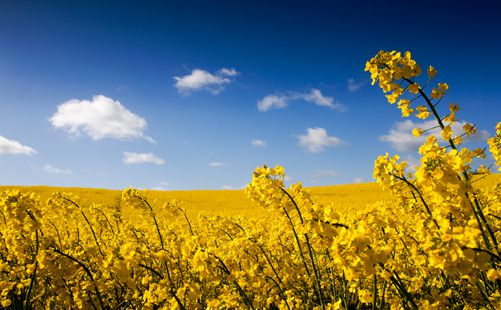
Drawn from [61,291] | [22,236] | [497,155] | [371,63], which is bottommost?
[61,291]

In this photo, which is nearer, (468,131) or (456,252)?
(456,252)

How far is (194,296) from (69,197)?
506cm

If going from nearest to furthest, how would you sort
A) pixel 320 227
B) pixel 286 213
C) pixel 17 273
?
pixel 320 227, pixel 286 213, pixel 17 273

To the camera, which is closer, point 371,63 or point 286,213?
point 371,63

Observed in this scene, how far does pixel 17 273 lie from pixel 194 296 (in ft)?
10.8

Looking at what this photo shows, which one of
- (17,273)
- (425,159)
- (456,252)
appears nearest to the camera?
(456,252)

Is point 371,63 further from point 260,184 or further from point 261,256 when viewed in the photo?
point 261,256

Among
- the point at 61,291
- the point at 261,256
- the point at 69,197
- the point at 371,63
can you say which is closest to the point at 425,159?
the point at 371,63

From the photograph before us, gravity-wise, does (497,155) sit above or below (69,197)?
above

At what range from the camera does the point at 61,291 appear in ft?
18.2

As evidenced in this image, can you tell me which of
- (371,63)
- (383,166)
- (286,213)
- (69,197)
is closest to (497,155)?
(383,166)

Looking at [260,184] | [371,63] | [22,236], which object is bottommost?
[22,236]

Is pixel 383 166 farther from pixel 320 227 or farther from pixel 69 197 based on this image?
pixel 69 197

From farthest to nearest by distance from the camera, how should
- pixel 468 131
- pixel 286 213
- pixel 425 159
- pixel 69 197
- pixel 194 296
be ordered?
pixel 69 197
pixel 286 213
pixel 194 296
pixel 468 131
pixel 425 159
